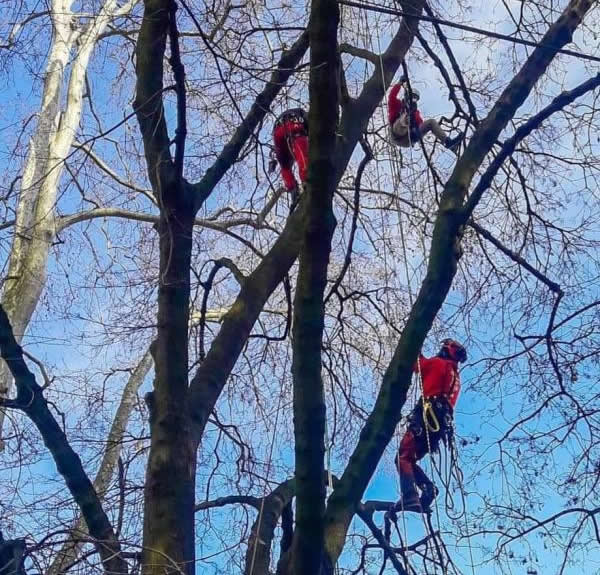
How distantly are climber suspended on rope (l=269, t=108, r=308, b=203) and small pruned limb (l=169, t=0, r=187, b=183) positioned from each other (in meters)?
0.62

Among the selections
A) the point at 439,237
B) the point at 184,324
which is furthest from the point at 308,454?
the point at 439,237

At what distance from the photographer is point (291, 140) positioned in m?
4.51

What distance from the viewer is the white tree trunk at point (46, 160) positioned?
6246 mm

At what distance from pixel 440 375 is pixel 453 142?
1344 millimetres

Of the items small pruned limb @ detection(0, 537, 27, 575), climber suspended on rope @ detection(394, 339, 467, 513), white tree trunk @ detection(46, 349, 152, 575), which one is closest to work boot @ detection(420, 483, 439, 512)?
climber suspended on rope @ detection(394, 339, 467, 513)

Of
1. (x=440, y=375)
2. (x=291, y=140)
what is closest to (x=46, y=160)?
(x=291, y=140)

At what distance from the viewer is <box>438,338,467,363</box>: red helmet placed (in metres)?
5.24

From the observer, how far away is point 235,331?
4211 mm

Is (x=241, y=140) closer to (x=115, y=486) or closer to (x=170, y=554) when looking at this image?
(x=115, y=486)

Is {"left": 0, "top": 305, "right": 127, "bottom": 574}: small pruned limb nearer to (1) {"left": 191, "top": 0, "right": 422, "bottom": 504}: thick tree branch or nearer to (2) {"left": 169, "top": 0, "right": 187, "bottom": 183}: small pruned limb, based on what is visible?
(1) {"left": 191, "top": 0, "right": 422, "bottom": 504}: thick tree branch

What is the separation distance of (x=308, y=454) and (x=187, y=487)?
758mm

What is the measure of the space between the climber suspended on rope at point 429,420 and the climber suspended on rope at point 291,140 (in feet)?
3.88

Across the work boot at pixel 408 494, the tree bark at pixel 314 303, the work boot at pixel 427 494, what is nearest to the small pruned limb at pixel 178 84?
the tree bark at pixel 314 303

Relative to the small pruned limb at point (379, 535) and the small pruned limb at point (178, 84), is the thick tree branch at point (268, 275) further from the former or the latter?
the small pruned limb at point (379, 535)
